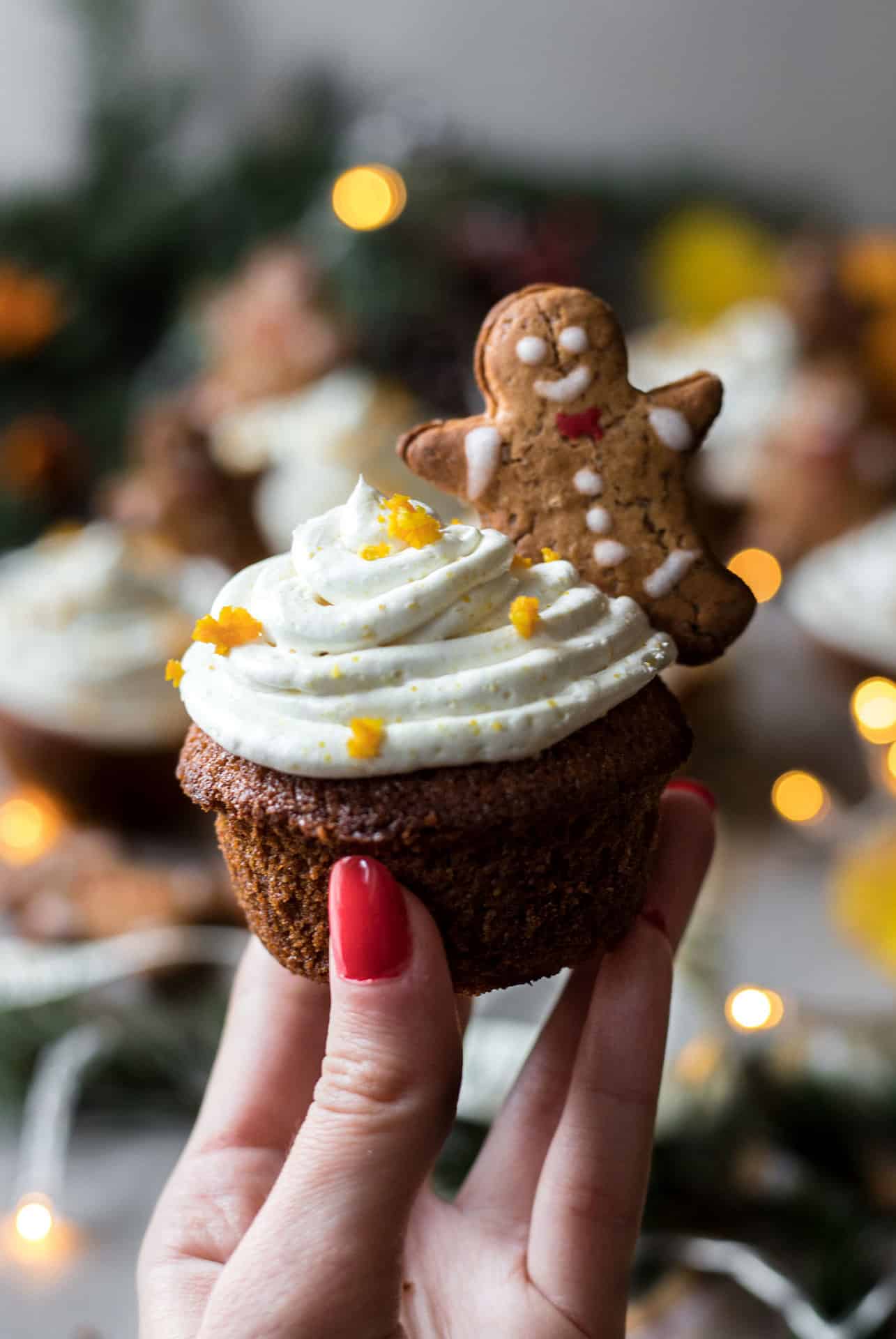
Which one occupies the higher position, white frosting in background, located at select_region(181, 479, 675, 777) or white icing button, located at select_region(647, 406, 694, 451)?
white icing button, located at select_region(647, 406, 694, 451)

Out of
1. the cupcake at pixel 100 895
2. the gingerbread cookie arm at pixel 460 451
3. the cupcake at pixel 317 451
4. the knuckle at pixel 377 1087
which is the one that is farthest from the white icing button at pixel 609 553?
the cupcake at pixel 317 451

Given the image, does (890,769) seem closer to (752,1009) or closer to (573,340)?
(752,1009)

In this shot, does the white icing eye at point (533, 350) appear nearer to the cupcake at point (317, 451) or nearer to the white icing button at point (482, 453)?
the white icing button at point (482, 453)

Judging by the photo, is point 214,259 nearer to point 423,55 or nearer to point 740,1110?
point 423,55

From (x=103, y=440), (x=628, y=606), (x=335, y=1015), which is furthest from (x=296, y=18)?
(x=335, y=1015)

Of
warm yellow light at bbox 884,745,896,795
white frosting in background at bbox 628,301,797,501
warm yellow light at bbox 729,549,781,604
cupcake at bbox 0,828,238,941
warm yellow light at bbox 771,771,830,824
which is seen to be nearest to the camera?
cupcake at bbox 0,828,238,941

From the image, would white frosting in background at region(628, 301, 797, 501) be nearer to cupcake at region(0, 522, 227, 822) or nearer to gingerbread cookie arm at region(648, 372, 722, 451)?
cupcake at region(0, 522, 227, 822)

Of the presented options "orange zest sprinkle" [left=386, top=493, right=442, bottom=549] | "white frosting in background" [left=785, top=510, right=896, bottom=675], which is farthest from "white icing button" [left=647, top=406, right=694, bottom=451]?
"white frosting in background" [left=785, top=510, right=896, bottom=675]
